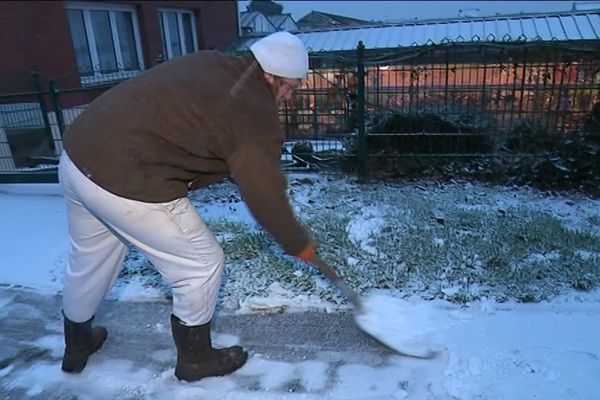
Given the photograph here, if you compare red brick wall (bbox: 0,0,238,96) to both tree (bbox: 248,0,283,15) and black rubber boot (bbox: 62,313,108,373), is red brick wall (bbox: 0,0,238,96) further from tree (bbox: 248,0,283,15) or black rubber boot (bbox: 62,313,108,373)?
tree (bbox: 248,0,283,15)

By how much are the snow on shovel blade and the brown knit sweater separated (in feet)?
3.00

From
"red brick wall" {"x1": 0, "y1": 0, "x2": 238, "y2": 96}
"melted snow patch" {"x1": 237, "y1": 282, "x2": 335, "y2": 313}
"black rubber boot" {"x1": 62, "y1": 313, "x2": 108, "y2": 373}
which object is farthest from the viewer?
"red brick wall" {"x1": 0, "y1": 0, "x2": 238, "y2": 96}

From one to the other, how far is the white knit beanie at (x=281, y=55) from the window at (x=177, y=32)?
9.75m

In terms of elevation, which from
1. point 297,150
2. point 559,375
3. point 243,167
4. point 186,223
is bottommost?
point 559,375

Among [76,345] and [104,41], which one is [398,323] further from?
[104,41]

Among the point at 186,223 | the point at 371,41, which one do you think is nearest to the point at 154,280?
the point at 186,223

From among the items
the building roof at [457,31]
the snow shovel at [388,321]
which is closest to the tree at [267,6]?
the building roof at [457,31]

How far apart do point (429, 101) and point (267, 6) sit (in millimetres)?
18035

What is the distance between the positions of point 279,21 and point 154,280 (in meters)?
17.8

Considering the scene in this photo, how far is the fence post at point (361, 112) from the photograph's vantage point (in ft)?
15.0

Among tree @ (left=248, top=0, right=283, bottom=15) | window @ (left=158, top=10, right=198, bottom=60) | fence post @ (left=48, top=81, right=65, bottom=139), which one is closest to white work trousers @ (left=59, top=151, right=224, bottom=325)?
fence post @ (left=48, top=81, right=65, bottom=139)

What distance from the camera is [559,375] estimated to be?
2160 mm

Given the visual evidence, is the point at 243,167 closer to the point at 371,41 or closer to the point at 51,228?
the point at 51,228

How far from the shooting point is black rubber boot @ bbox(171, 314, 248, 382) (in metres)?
2.16
